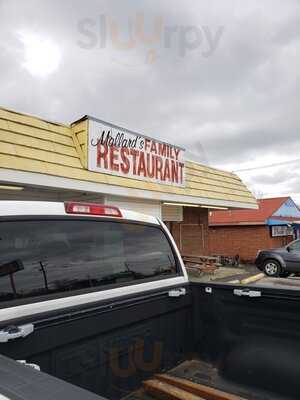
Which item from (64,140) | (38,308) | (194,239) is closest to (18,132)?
(64,140)

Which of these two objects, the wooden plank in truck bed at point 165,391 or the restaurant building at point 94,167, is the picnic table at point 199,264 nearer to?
the restaurant building at point 94,167

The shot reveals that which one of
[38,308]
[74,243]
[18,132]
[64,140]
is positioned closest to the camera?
[38,308]

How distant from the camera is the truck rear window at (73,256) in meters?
2.22

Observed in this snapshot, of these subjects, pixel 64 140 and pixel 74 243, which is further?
pixel 64 140

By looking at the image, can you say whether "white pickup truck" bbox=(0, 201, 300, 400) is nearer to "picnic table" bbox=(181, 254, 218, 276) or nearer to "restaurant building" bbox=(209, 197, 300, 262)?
"picnic table" bbox=(181, 254, 218, 276)

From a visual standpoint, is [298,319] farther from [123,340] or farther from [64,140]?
[64,140]

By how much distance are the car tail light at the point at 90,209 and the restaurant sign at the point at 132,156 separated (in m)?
5.85

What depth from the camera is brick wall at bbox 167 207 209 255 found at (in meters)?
16.2

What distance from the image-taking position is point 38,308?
2.24m

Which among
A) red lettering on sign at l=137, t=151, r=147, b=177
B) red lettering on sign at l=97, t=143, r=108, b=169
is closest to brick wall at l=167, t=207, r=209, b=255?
red lettering on sign at l=137, t=151, r=147, b=177

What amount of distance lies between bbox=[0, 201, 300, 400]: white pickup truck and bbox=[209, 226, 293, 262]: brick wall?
867 inches

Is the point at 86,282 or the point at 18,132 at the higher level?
the point at 18,132

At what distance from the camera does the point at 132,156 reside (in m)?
9.93

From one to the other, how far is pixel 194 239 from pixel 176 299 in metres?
13.5
